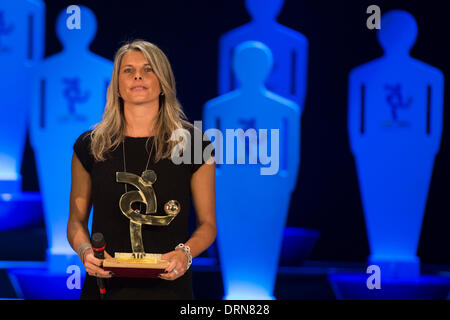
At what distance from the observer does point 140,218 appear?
1.48m

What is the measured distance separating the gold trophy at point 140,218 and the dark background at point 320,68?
224 centimetres

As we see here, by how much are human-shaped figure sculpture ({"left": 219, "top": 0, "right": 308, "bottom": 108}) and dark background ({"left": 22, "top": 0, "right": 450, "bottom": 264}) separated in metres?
0.28

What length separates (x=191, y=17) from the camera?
148 inches

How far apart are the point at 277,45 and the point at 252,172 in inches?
26.0

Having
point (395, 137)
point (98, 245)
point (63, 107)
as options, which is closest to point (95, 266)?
point (98, 245)

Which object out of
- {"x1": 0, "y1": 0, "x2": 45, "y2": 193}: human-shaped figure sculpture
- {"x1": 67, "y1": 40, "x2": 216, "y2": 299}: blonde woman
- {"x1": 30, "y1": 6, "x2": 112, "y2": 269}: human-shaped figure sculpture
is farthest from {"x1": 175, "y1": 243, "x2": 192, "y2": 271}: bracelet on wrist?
{"x1": 0, "y1": 0, "x2": 45, "y2": 193}: human-shaped figure sculpture

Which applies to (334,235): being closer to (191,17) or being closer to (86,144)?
(191,17)

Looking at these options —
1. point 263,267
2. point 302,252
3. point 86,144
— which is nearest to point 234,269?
point 263,267

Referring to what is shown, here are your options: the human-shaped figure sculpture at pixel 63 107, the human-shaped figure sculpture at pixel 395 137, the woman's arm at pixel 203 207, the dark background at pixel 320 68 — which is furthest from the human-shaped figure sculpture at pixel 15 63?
the woman's arm at pixel 203 207

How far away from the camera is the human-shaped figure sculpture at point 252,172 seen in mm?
3195

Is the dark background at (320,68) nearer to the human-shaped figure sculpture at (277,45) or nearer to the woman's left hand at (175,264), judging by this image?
the human-shaped figure sculpture at (277,45)

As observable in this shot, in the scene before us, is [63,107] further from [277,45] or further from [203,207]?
[203,207]

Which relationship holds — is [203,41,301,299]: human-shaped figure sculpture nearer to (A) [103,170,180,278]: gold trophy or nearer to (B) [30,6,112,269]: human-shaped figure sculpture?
(B) [30,6,112,269]: human-shaped figure sculpture

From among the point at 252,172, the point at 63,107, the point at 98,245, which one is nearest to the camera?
the point at 98,245
